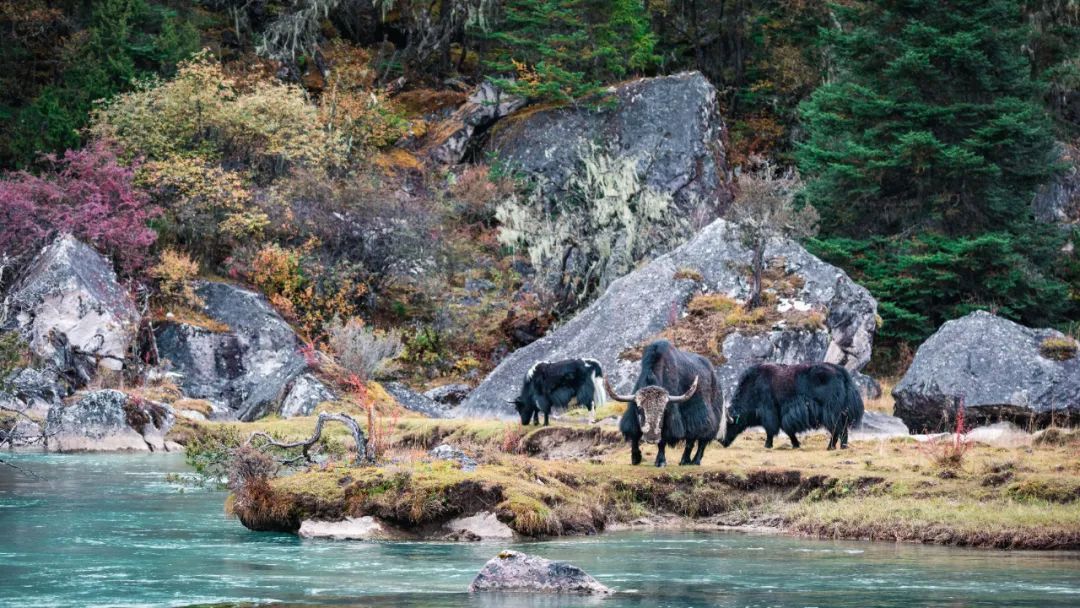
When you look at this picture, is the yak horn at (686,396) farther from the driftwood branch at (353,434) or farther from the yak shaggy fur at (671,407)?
the driftwood branch at (353,434)

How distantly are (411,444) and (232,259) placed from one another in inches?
679

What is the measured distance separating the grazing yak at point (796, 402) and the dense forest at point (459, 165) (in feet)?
43.9

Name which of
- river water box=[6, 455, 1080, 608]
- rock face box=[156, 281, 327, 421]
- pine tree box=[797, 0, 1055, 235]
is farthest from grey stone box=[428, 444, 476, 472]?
pine tree box=[797, 0, 1055, 235]

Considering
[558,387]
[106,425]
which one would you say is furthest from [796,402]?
[106,425]

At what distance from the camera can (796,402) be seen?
21.8 metres

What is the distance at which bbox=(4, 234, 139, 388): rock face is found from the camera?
34094 millimetres

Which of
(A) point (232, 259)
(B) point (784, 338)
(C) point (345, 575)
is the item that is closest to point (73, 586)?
(C) point (345, 575)

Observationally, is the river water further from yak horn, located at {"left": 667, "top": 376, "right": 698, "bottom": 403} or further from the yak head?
yak horn, located at {"left": 667, "top": 376, "right": 698, "bottom": 403}

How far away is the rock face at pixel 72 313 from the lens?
3409 centimetres

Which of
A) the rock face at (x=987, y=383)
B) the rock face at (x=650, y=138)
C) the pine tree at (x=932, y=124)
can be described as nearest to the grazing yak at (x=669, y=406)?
the rock face at (x=987, y=383)

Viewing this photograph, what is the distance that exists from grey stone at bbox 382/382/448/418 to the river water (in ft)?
43.2

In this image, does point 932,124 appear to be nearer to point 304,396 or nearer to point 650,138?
point 650,138

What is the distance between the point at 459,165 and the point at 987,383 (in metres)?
26.3

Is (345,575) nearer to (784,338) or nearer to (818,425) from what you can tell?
(818,425)
